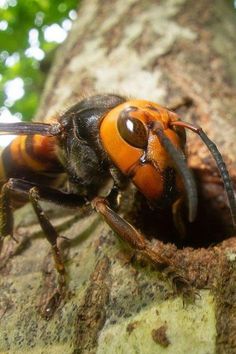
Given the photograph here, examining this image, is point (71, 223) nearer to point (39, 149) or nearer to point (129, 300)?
point (39, 149)

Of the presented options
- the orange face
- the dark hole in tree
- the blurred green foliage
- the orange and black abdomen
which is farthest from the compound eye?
the blurred green foliage

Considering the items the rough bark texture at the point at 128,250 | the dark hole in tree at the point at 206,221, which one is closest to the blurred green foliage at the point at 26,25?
the rough bark texture at the point at 128,250

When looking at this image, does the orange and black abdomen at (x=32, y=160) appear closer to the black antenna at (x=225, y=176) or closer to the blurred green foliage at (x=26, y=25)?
the black antenna at (x=225, y=176)

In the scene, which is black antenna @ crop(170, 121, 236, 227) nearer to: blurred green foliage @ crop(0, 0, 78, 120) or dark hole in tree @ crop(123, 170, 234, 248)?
dark hole in tree @ crop(123, 170, 234, 248)

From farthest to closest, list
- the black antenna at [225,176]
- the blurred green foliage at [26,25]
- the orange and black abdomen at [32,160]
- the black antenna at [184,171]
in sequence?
1. the blurred green foliage at [26,25]
2. the orange and black abdomen at [32,160]
3. the black antenna at [225,176]
4. the black antenna at [184,171]

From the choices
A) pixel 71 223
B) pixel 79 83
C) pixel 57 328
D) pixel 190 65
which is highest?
pixel 79 83

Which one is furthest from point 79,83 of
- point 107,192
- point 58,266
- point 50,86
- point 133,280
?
point 133,280
